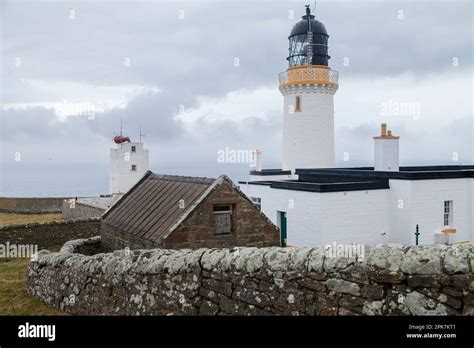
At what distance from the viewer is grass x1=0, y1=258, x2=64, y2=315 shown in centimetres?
1044

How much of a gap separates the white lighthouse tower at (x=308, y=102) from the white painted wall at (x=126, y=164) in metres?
24.9

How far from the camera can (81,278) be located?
9.37 m

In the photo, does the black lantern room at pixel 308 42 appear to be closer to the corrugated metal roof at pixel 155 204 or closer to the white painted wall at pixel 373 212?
the white painted wall at pixel 373 212

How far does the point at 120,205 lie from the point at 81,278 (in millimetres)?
7773

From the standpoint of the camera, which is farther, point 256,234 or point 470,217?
point 470,217

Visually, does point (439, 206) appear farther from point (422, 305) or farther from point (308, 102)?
point (422, 305)

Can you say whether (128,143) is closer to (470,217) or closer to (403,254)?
(470,217)

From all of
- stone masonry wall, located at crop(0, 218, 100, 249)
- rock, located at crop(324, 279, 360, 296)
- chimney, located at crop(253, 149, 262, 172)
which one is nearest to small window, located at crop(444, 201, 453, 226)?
chimney, located at crop(253, 149, 262, 172)

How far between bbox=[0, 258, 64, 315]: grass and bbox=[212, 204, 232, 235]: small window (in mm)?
4533

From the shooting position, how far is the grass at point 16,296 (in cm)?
1044

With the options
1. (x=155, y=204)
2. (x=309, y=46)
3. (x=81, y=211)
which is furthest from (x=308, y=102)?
(x=155, y=204)

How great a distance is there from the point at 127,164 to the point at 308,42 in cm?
2808

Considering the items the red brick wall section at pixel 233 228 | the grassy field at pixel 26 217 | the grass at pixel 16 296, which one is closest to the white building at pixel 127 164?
the grassy field at pixel 26 217
